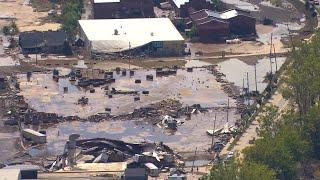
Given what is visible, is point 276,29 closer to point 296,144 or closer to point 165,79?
point 165,79

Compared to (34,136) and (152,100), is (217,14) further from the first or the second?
(34,136)

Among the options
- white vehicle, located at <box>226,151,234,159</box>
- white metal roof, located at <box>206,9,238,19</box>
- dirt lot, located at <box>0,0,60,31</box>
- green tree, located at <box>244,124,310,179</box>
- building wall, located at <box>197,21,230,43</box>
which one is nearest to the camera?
green tree, located at <box>244,124,310,179</box>

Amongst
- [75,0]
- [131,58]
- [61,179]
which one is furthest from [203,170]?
[75,0]

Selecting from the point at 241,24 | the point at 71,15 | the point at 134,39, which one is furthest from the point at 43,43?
the point at 241,24

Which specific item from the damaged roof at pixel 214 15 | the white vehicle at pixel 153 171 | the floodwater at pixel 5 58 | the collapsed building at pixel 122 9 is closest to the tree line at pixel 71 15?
the collapsed building at pixel 122 9

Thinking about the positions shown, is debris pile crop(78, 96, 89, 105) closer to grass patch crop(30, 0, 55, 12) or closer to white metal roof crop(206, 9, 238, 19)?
white metal roof crop(206, 9, 238, 19)

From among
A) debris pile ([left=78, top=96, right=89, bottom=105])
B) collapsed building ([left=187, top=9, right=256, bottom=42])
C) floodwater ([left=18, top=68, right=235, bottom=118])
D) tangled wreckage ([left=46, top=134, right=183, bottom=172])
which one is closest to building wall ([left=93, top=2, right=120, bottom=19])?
collapsed building ([left=187, top=9, right=256, bottom=42])

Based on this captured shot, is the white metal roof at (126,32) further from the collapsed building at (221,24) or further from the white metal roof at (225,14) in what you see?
the white metal roof at (225,14)
